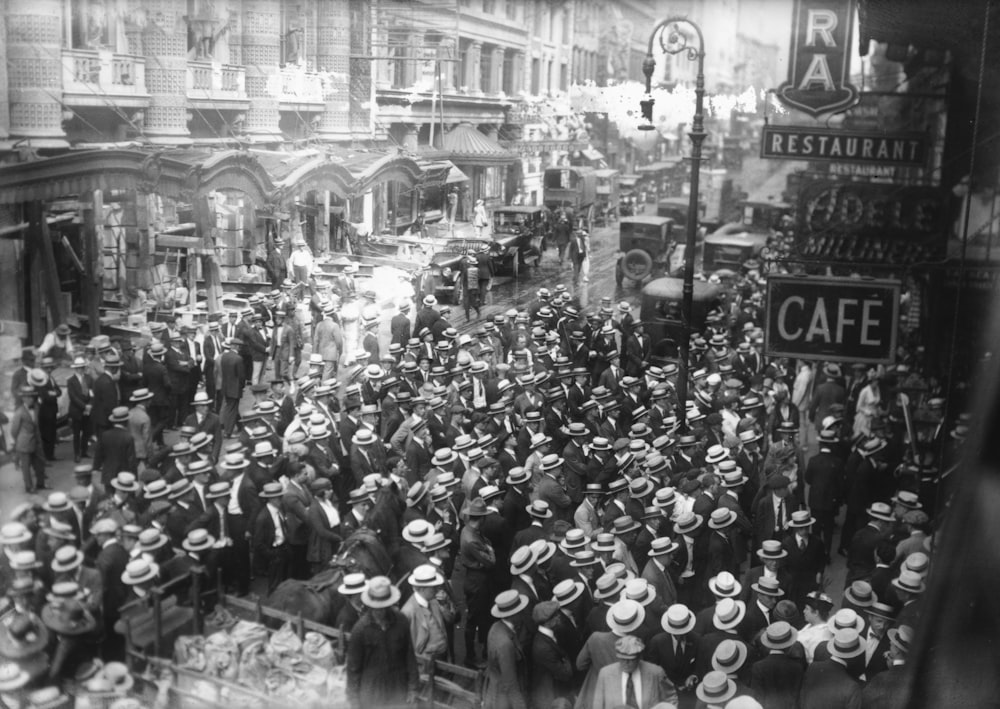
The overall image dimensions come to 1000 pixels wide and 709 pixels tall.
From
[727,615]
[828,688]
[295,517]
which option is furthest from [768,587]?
[295,517]

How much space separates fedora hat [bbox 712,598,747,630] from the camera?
16.9 feet

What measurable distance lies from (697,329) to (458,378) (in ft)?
9.13

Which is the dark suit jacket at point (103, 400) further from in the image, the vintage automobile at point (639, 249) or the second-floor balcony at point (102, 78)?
the vintage automobile at point (639, 249)

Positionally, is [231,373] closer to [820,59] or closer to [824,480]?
[820,59]

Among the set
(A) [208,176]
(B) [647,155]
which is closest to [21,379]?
(A) [208,176]

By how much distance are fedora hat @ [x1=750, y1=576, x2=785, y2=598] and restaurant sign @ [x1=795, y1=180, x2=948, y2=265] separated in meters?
2.74

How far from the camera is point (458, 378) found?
6746mm

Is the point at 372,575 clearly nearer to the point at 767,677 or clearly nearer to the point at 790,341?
the point at 767,677

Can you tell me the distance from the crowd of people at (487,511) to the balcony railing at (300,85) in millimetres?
1253

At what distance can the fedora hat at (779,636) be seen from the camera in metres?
4.87

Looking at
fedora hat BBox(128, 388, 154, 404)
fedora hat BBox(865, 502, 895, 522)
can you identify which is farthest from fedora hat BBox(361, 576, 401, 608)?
fedora hat BBox(865, 502, 895, 522)

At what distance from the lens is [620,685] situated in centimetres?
493

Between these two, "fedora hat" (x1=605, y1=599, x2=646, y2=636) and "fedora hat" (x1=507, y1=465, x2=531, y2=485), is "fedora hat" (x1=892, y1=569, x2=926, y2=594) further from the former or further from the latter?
"fedora hat" (x1=507, y1=465, x2=531, y2=485)

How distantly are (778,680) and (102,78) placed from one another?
5.02 m
